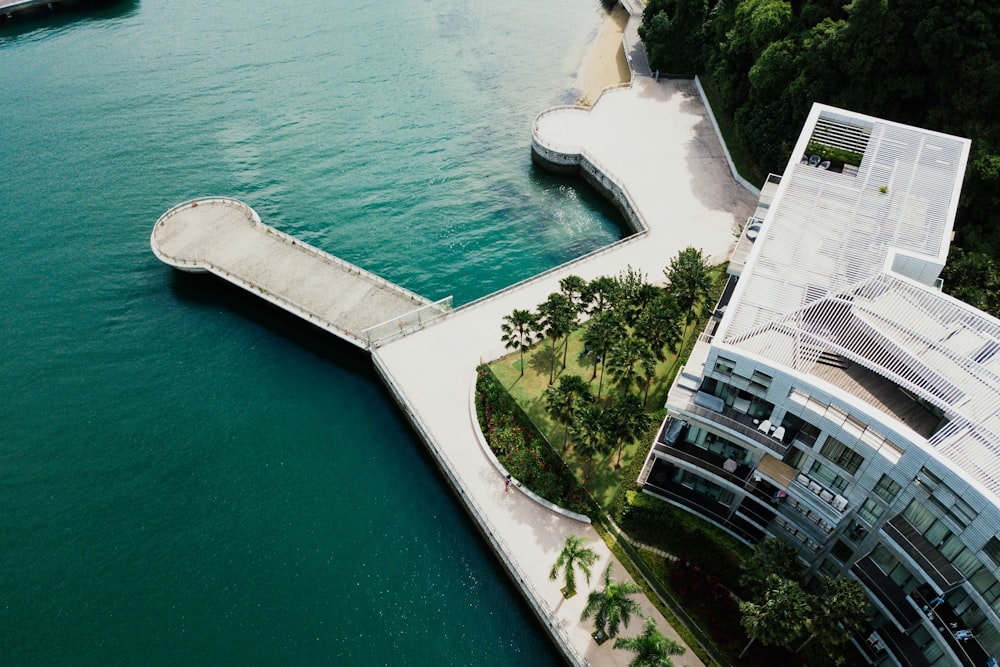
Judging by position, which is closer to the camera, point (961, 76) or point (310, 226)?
point (961, 76)

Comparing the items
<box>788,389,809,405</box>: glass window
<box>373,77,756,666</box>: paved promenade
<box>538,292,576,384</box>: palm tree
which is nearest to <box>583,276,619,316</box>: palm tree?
<box>538,292,576,384</box>: palm tree

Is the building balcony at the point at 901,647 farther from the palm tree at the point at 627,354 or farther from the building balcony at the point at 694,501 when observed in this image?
the palm tree at the point at 627,354

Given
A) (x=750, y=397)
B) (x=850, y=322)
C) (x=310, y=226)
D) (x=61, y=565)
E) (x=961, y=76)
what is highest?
(x=961, y=76)

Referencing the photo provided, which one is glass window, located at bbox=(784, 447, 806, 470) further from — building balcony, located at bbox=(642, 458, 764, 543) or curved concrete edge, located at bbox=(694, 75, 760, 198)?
curved concrete edge, located at bbox=(694, 75, 760, 198)

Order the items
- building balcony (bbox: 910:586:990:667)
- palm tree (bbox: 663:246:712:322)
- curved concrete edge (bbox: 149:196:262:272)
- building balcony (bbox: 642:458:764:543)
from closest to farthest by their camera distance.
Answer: building balcony (bbox: 910:586:990:667) < building balcony (bbox: 642:458:764:543) < palm tree (bbox: 663:246:712:322) < curved concrete edge (bbox: 149:196:262:272)

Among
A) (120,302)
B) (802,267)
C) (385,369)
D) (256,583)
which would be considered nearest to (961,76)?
(802,267)

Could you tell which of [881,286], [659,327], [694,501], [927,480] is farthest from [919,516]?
[659,327]

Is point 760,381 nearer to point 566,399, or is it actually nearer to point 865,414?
point 865,414

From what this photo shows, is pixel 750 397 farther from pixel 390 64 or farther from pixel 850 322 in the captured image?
pixel 390 64
